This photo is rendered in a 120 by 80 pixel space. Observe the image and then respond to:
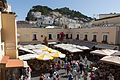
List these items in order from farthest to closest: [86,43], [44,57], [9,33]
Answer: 1. [86,43]
2. [44,57]
3. [9,33]

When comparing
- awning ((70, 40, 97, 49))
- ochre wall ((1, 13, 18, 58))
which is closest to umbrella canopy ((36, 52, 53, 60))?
ochre wall ((1, 13, 18, 58))

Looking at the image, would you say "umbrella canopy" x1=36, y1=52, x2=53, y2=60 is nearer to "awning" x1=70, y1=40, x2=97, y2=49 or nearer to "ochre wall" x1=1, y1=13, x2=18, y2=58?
"ochre wall" x1=1, y1=13, x2=18, y2=58

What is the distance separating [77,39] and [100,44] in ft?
26.8

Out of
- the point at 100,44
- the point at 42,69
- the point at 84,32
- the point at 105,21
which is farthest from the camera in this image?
the point at 105,21

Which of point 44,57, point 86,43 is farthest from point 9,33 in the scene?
point 86,43

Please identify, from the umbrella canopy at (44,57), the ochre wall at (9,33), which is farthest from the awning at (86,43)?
the ochre wall at (9,33)

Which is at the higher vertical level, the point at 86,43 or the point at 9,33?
the point at 9,33

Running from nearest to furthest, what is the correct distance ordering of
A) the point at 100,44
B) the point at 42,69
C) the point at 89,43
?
the point at 42,69, the point at 100,44, the point at 89,43

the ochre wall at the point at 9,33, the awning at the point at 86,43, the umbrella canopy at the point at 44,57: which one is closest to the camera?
the ochre wall at the point at 9,33

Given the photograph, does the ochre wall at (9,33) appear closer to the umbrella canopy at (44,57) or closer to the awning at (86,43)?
the umbrella canopy at (44,57)

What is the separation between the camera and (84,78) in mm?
16578

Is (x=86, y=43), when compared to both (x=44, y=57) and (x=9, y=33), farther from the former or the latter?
(x=9, y=33)

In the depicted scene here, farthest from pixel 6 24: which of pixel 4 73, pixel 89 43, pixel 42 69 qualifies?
pixel 89 43

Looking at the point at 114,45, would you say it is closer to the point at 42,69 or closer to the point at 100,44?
the point at 100,44
